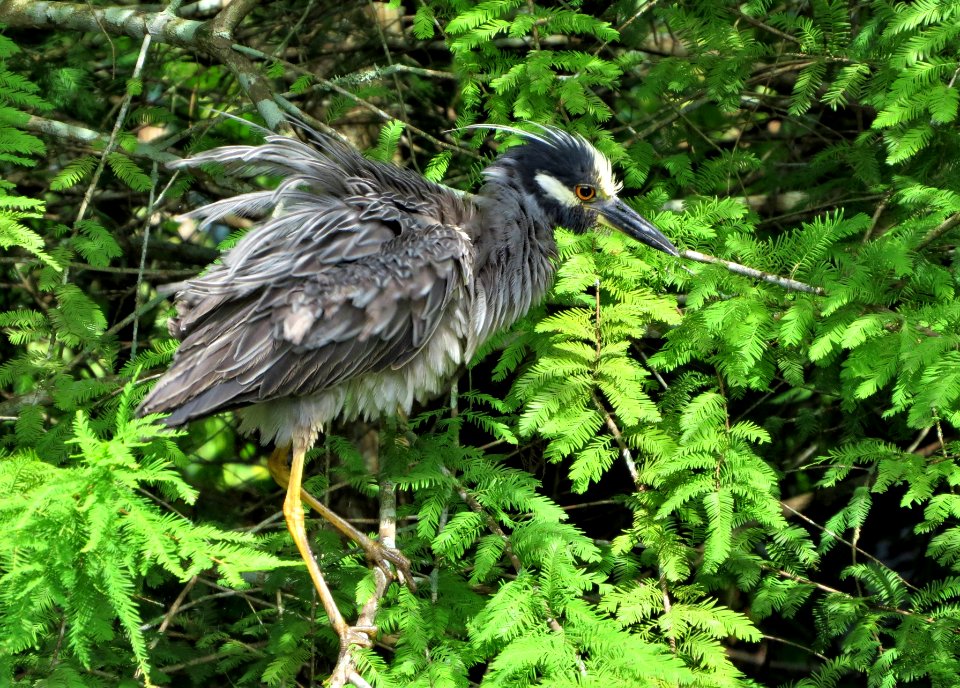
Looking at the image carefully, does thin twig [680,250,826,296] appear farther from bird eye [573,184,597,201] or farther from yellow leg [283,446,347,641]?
yellow leg [283,446,347,641]

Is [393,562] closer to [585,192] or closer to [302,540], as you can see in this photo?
[302,540]

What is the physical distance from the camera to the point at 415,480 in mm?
3551

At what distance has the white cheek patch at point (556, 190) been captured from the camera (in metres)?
4.24

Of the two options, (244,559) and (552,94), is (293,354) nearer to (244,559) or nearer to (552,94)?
(244,559)

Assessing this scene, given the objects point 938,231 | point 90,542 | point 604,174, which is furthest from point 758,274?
point 90,542

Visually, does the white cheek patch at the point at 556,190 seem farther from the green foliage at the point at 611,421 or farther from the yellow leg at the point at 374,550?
the yellow leg at the point at 374,550

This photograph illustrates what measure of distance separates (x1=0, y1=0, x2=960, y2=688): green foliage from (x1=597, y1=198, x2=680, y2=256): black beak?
0.11 meters

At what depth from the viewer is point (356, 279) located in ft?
11.9

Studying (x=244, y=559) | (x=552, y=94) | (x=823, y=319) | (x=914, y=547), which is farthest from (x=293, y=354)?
(x=914, y=547)

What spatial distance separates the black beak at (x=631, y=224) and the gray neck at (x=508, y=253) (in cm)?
27

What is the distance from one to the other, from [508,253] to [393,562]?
4.51 ft

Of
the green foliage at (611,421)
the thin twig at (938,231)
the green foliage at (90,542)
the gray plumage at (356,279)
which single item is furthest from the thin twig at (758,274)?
the green foliage at (90,542)

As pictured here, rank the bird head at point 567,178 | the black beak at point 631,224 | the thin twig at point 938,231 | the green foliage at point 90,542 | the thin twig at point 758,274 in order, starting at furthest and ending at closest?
the bird head at point 567,178
the black beak at point 631,224
the thin twig at point 758,274
the thin twig at point 938,231
the green foliage at point 90,542

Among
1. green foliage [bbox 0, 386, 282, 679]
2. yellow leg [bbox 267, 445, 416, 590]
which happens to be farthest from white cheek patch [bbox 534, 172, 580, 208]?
green foliage [bbox 0, 386, 282, 679]
